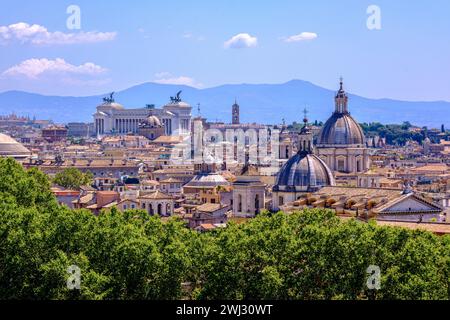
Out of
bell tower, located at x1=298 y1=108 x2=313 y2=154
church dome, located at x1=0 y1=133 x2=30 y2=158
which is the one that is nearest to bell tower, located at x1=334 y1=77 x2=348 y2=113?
bell tower, located at x1=298 y1=108 x2=313 y2=154

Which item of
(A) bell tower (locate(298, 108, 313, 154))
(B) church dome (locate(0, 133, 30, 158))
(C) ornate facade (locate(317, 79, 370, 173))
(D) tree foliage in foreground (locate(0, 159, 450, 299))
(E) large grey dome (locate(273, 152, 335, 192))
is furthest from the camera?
(B) church dome (locate(0, 133, 30, 158))

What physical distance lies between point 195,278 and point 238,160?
92.5 metres

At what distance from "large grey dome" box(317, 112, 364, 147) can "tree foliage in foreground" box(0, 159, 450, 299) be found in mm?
50139

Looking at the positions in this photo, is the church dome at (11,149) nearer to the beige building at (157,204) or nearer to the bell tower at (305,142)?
the beige building at (157,204)

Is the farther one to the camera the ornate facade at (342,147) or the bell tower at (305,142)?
the ornate facade at (342,147)

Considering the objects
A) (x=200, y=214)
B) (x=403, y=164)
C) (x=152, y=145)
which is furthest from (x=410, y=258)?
(x=152, y=145)

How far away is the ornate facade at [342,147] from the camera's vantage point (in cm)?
8644

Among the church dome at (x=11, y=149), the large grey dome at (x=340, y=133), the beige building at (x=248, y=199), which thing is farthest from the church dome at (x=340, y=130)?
the church dome at (x=11, y=149)

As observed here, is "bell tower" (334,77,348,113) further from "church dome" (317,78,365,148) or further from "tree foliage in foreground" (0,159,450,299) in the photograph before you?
"tree foliage in foreground" (0,159,450,299)

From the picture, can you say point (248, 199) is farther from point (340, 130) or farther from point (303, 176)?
point (340, 130)

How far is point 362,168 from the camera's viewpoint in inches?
3457

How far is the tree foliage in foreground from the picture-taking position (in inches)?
1292
